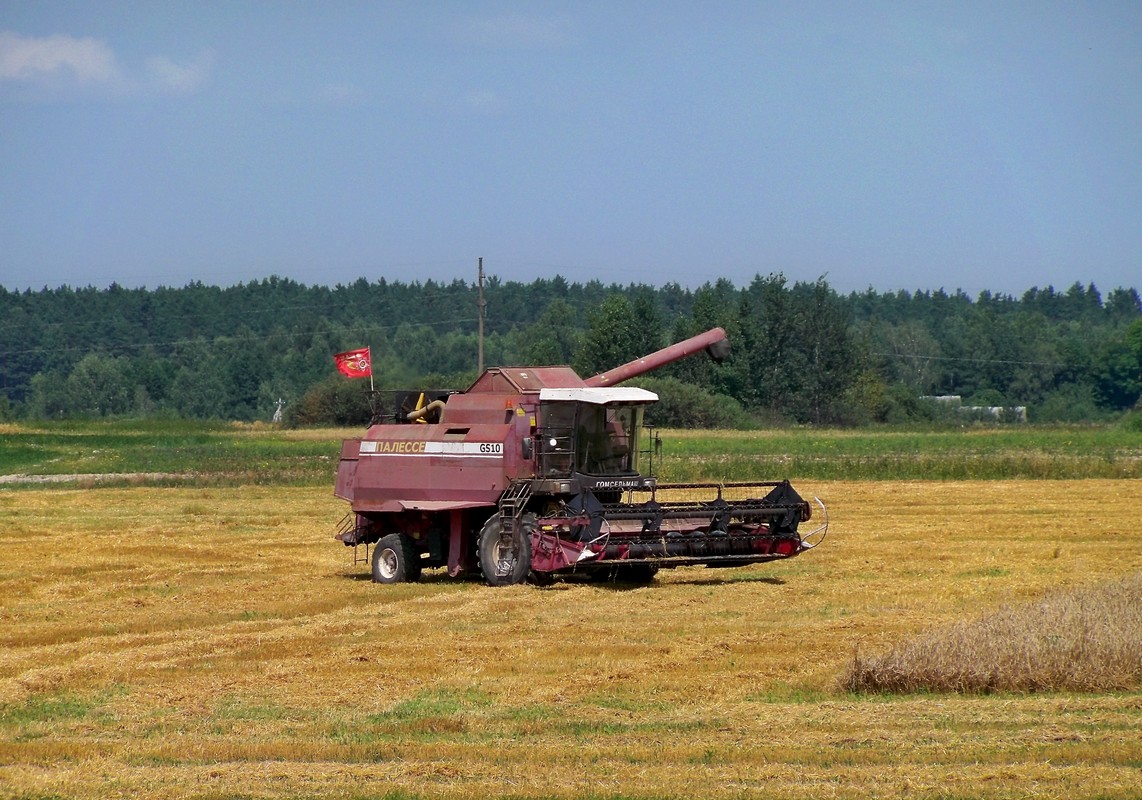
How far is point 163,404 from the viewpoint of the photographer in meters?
134

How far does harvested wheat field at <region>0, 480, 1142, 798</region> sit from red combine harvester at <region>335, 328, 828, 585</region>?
599 millimetres

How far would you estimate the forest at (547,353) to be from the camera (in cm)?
9175

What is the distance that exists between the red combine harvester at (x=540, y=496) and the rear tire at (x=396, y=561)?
0.02m

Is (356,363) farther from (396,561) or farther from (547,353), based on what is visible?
(547,353)

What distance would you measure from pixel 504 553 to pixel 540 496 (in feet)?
3.20

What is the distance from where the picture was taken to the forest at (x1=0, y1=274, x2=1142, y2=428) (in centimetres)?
9175

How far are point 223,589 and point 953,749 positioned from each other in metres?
13.9

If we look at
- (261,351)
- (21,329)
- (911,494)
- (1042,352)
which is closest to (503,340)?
(261,351)

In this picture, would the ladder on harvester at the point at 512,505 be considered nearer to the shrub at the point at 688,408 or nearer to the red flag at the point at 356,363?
the red flag at the point at 356,363

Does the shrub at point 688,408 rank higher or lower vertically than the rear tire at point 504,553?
higher

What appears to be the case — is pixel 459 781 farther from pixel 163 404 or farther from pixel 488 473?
pixel 163 404

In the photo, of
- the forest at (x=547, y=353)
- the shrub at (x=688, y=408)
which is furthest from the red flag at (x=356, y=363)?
the shrub at (x=688, y=408)

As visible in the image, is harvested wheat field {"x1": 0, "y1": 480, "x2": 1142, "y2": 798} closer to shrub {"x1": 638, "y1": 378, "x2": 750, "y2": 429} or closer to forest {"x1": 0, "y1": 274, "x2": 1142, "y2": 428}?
forest {"x1": 0, "y1": 274, "x2": 1142, "y2": 428}

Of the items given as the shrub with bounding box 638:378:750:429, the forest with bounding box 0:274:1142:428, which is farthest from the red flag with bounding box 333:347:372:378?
the shrub with bounding box 638:378:750:429
